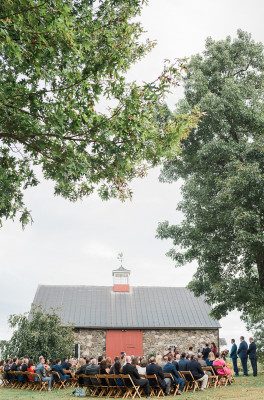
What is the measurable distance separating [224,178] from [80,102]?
11.3 m

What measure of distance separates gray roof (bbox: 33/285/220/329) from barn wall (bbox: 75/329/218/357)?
512 millimetres

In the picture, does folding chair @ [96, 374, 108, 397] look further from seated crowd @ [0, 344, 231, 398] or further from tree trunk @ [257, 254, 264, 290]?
tree trunk @ [257, 254, 264, 290]

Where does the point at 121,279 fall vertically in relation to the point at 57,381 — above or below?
above

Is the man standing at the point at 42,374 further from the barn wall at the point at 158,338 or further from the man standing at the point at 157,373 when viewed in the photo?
the barn wall at the point at 158,338

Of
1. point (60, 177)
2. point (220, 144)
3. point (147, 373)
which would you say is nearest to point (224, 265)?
point (220, 144)

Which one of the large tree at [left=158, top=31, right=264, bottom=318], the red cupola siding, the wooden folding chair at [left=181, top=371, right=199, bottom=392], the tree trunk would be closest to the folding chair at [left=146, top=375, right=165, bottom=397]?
the wooden folding chair at [left=181, top=371, right=199, bottom=392]

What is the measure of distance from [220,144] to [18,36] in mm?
11743

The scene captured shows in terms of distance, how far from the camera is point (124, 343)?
27.8 meters

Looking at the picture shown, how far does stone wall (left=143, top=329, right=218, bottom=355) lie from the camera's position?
27844mm

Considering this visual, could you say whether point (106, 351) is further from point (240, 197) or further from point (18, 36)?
point (18, 36)

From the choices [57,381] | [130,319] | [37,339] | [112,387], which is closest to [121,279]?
[130,319]

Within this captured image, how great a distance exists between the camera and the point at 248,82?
19125mm

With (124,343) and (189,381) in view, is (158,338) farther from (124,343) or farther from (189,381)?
(189,381)

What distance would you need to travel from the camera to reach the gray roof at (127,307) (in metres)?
28.3
